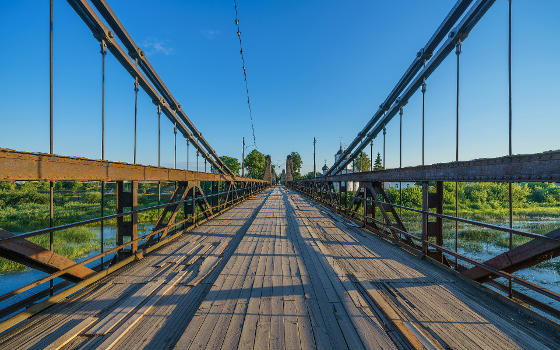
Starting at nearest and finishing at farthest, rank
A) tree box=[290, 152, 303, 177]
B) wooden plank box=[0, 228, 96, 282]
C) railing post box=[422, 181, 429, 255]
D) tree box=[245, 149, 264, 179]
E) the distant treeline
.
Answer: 1. wooden plank box=[0, 228, 96, 282]
2. railing post box=[422, 181, 429, 255]
3. the distant treeline
4. tree box=[245, 149, 264, 179]
5. tree box=[290, 152, 303, 177]

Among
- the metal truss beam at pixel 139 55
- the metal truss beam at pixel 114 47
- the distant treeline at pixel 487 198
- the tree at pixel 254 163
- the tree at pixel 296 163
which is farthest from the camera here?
the tree at pixel 296 163

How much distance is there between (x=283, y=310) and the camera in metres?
2.71

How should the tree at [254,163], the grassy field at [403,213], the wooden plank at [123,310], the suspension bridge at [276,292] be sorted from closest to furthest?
the suspension bridge at [276,292] → the wooden plank at [123,310] → the grassy field at [403,213] → the tree at [254,163]

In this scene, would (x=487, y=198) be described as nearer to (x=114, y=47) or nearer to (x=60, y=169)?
(x=114, y=47)

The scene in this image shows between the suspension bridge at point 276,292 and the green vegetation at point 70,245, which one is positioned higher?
the suspension bridge at point 276,292

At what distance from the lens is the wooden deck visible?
2.24 meters

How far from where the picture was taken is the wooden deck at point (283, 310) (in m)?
2.24

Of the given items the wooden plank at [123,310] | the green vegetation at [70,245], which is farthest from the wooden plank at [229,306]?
the green vegetation at [70,245]

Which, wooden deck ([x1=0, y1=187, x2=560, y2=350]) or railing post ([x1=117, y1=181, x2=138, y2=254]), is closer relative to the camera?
wooden deck ([x1=0, y1=187, x2=560, y2=350])

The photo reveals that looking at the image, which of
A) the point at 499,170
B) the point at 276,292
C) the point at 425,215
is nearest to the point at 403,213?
the point at 425,215

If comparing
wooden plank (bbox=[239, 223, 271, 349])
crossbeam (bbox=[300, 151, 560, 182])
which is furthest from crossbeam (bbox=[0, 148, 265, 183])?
crossbeam (bbox=[300, 151, 560, 182])

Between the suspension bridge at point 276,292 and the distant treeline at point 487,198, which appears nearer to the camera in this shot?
the suspension bridge at point 276,292

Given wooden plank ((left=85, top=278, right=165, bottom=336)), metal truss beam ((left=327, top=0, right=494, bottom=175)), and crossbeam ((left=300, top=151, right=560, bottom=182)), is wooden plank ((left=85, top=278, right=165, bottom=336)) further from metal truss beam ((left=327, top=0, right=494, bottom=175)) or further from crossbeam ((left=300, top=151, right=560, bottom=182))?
metal truss beam ((left=327, top=0, right=494, bottom=175))

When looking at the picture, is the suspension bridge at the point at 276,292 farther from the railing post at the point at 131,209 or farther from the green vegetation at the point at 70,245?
the green vegetation at the point at 70,245
